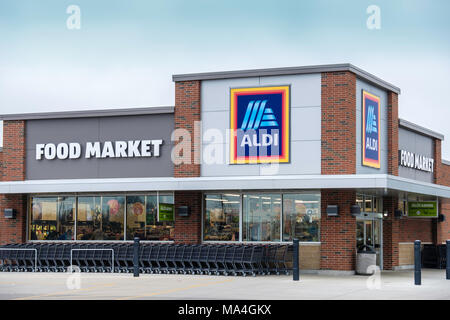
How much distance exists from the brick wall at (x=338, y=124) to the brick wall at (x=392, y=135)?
3529 millimetres

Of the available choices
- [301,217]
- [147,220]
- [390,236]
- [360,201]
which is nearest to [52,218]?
[147,220]

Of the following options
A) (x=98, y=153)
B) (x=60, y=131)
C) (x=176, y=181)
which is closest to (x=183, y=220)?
(x=176, y=181)

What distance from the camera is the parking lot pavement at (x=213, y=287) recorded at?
17594mm

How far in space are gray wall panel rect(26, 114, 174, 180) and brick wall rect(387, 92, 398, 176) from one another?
8.14 meters

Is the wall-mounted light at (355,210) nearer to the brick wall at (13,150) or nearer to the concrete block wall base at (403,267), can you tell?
the concrete block wall base at (403,267)

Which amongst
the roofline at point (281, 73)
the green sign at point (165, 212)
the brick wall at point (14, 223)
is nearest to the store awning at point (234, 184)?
the green sign at point (165, 212)

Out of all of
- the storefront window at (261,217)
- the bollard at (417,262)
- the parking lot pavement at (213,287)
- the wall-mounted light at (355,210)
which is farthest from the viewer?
the storefront window at (261,217)

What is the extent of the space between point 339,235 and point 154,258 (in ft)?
20.4

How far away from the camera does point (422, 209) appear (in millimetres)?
31297

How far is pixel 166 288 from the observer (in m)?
19.5

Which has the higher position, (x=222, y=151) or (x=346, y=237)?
(x=222, y=151)

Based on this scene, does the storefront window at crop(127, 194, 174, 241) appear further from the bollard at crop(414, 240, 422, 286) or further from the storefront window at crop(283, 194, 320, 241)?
the bollard at crop(414, 240, 422, 286)

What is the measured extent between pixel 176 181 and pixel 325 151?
16.6 ft
